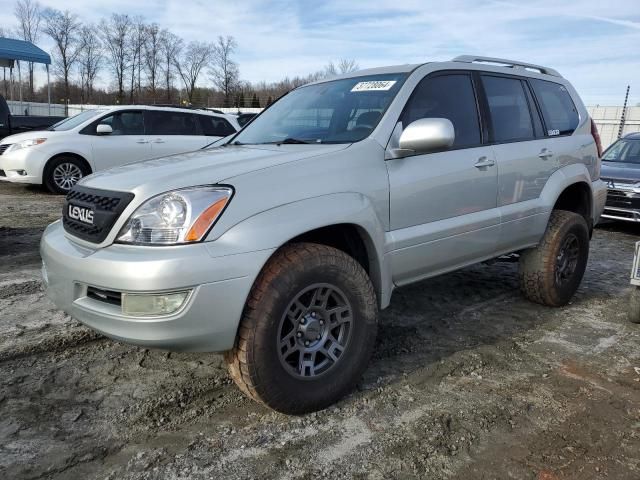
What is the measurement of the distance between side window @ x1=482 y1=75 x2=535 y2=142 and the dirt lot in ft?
4.74

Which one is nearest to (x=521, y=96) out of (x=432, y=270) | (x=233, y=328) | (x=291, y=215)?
(x=432, y=270)

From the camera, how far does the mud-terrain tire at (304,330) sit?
2.47 metres

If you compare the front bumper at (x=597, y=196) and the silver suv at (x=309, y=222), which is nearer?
the silver suv at (x=309, y=222)

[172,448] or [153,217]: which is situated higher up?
[153,217]

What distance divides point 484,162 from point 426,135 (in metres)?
0.83

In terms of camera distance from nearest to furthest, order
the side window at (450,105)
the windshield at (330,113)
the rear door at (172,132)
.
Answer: the windshield at (330,113), the side window at (450,105), the rear door at (172,132)

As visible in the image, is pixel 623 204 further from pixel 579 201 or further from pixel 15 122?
pixel 15 122

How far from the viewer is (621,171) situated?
337 inches

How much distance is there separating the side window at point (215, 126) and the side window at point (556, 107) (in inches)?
285

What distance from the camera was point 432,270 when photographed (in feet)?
11.1

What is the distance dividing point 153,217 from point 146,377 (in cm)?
119

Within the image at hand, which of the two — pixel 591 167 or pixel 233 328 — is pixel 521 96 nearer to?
pixel 591 167

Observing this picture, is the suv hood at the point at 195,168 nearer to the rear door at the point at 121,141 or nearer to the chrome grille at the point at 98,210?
the chrome grille at the point at 98,210

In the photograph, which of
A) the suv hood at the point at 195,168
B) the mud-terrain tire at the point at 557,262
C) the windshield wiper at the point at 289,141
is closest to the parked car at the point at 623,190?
the mud-terrain tire at the point at 557,262
